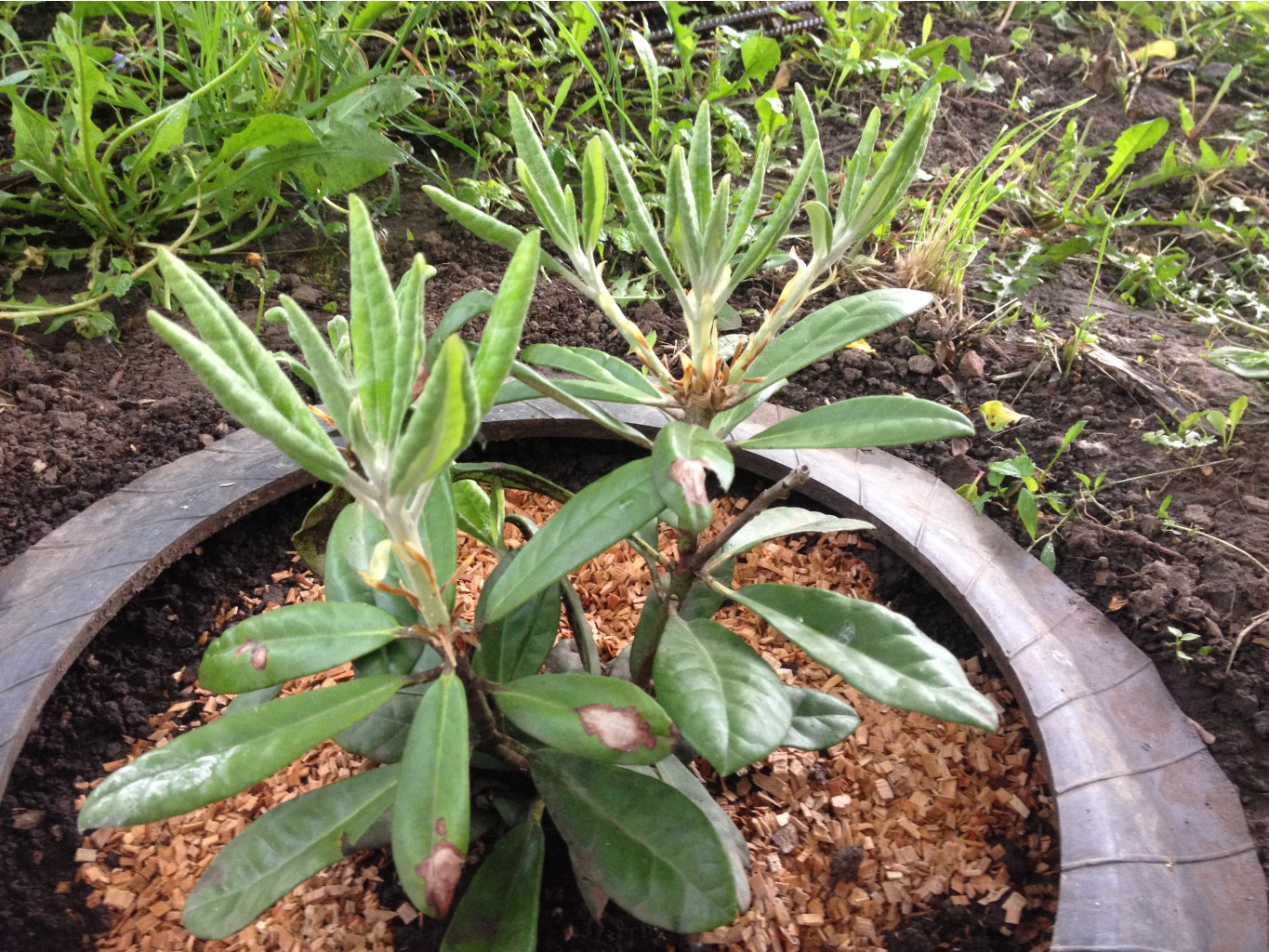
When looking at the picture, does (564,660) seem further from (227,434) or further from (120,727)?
(227,434)

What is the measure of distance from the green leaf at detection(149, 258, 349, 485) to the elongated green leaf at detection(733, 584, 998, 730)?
0.47 meters

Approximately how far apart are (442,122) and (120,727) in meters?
1.74

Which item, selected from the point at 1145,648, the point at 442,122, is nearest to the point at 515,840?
the point at 1145,648

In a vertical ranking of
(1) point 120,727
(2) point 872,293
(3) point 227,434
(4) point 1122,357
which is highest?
(2) point 872,293

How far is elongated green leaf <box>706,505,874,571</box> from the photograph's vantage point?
1.02m

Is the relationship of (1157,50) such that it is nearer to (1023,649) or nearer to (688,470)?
(1023,649)

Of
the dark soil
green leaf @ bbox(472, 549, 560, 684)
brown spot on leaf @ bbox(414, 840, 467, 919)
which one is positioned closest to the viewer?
brown spot on leaf @ bbox(414, 840, 467, 919)

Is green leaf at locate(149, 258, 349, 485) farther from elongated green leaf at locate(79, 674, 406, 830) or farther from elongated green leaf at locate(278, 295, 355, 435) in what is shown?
elongated green leaf at locate(79, 674, 406, 830)

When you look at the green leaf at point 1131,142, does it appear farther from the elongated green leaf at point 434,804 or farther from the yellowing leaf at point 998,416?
the elongated green leaf at point 434,804

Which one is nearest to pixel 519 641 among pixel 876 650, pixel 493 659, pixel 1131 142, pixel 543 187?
pixel 493 659

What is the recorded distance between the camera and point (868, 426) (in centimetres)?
87

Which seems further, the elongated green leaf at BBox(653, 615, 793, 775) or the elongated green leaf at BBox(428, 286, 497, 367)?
the elongated green leaf at BBox(428, 286, 497, 367)

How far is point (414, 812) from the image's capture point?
715mm

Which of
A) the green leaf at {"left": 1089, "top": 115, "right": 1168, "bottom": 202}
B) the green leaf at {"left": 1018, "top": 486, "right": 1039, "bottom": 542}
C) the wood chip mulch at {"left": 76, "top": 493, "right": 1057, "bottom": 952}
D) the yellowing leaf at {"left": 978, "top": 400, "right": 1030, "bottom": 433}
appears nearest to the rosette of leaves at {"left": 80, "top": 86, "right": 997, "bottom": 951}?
the wood chip mulch at {"left": 76, "top": 493, "right": 1057, "bottom": 952}
